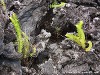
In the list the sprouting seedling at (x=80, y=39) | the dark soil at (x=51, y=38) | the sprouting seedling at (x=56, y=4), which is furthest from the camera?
the sprouting seedling at (x=56, y=4)

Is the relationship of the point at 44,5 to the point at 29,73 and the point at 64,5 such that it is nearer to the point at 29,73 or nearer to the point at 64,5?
the point at 64,5

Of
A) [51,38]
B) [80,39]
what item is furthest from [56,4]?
[80,39]

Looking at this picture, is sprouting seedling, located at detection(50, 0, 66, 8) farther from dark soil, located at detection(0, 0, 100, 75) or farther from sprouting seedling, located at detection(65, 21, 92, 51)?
sprouting seedling, located at detection(65, 21, 92, 51)

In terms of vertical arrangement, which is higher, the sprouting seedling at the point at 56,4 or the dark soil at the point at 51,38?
the sprouting seedling at the point at 56,4

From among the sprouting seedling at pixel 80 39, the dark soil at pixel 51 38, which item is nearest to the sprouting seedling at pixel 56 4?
the dark soil at pixel 51 38

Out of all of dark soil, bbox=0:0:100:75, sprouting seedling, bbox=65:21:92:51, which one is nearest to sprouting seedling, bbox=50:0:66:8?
dark soil, bbox=0:0:100:75

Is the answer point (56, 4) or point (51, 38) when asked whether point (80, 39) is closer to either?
point (51, 38)

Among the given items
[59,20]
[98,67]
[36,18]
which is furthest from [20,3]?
[98,67]

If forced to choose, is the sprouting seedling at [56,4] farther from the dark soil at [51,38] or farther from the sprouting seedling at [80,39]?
the sprouting seedling at [80,39]
